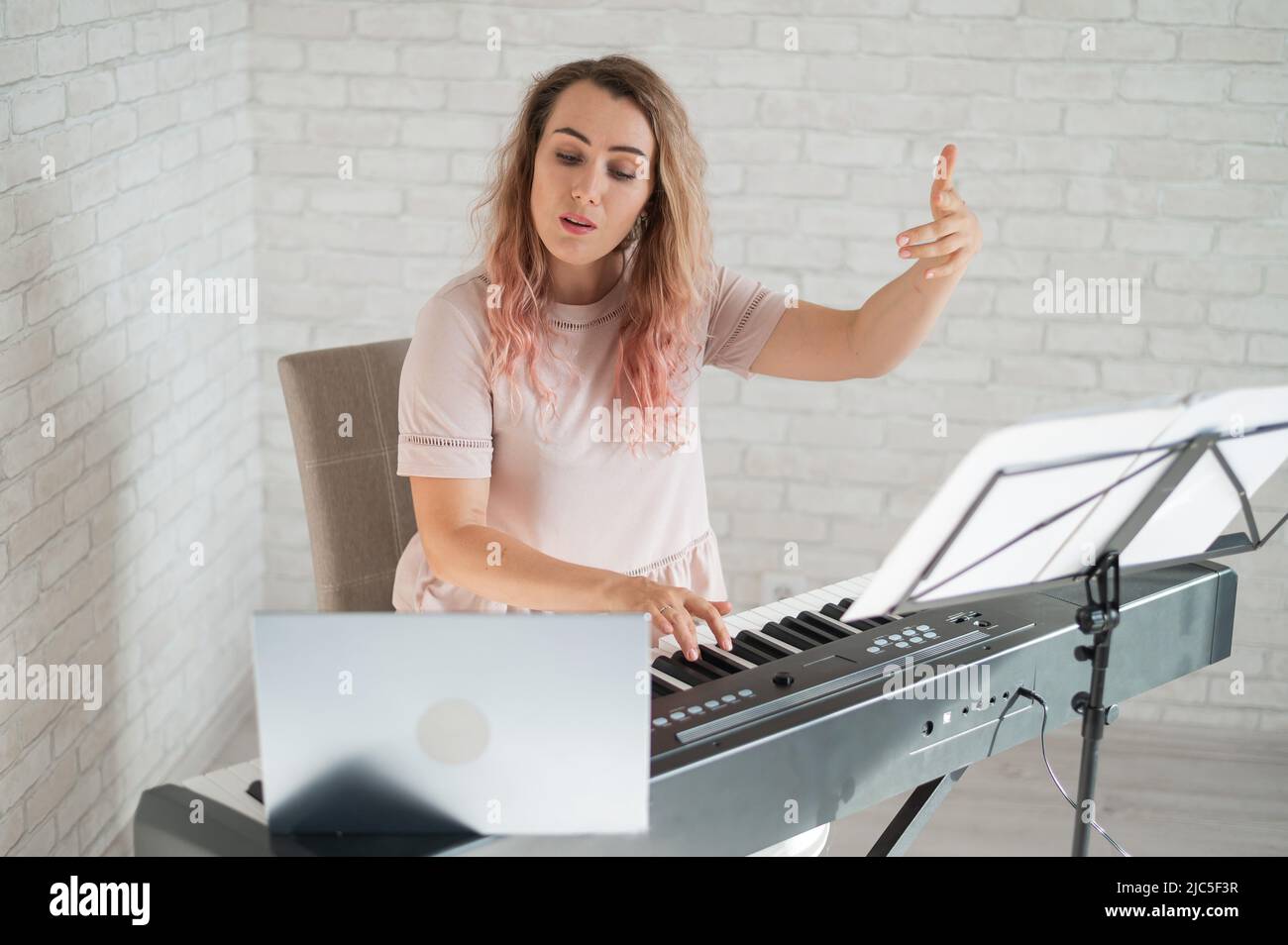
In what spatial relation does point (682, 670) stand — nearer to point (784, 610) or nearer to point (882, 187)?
point (784, 610)

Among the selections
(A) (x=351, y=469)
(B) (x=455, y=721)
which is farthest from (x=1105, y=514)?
(A) (x=351, y=469)

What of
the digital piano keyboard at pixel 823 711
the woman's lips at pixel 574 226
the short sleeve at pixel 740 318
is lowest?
the digital piano keyboard at pixel 823 711

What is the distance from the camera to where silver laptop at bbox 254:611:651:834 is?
115 cm

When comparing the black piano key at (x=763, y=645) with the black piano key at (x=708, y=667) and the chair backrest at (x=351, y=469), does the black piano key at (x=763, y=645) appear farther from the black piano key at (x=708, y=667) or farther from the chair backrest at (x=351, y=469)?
the chair backrest at (x=351, y=469)

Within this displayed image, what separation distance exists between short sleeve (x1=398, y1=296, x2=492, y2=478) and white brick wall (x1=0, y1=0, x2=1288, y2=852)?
82cm

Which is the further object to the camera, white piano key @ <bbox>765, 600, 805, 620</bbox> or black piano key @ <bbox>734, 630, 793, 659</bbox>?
white piano key @ <bbox>765, 600, 805, 620</bbox>

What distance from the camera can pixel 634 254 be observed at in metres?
2.04

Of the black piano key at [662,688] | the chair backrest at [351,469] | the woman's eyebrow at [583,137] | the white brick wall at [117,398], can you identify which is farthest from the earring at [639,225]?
the white brick wall at [117,398]

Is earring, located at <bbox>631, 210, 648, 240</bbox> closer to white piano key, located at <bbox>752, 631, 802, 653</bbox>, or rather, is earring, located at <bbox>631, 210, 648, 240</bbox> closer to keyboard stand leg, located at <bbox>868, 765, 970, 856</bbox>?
white piano key, located at <bbox>752, 631, 802, 653</bbox>

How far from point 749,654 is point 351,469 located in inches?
34.3

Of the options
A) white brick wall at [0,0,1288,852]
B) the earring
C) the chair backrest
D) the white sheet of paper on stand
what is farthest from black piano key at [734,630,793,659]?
white brick wall at [0,0,1288,852]

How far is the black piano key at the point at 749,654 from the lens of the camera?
1.65 metres

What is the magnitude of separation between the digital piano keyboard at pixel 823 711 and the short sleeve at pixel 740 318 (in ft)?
1.36

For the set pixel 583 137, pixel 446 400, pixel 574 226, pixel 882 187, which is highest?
pixel 882 187
